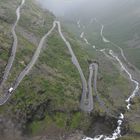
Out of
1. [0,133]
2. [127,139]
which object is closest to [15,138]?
[0,133]

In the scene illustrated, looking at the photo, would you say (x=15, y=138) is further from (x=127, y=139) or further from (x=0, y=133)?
(x=127, y=139)
